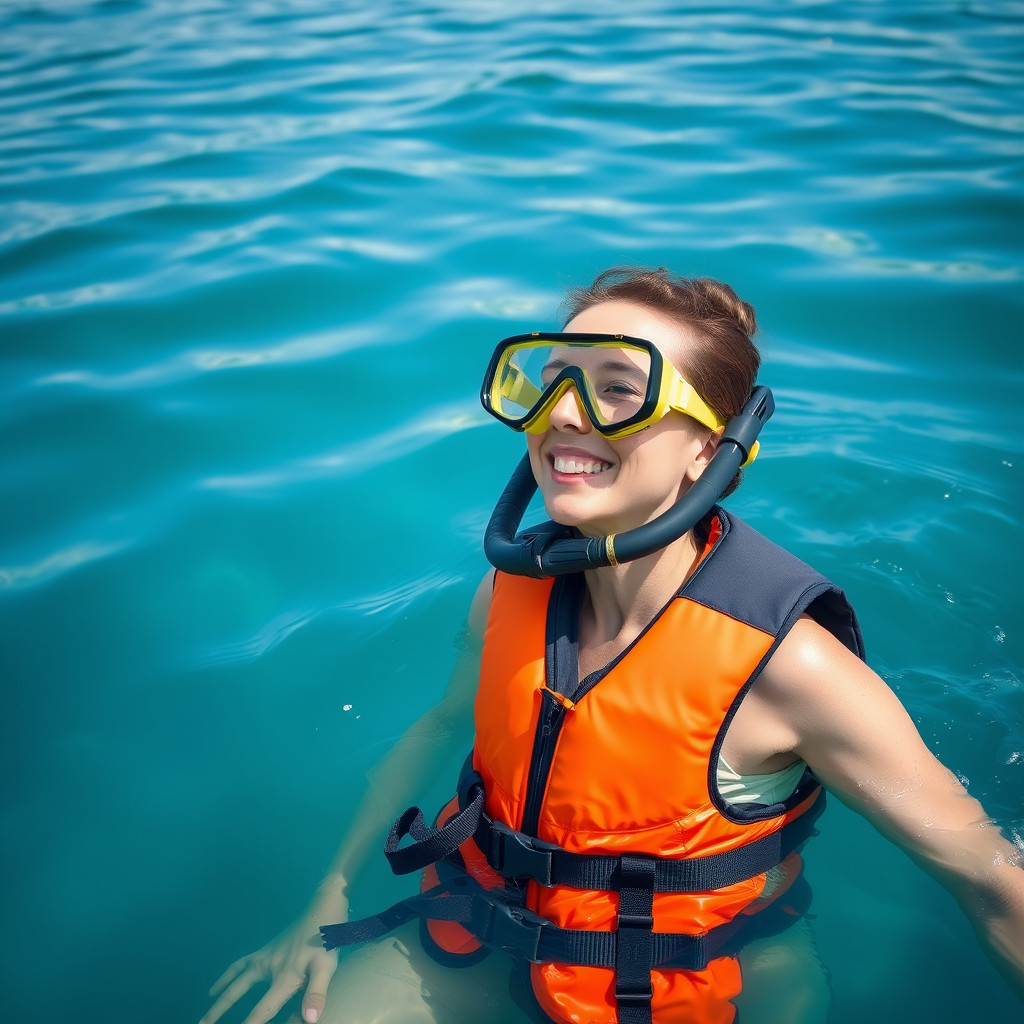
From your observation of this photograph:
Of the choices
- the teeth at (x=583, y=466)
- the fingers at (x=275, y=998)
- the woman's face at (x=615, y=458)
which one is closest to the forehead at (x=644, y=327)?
the woman's face at (x=615, y=458)

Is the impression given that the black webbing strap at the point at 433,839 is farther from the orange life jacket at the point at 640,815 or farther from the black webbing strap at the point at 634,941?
the black webbing strap at the point at 634,941

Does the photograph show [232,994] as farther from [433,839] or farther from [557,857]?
[557,857]

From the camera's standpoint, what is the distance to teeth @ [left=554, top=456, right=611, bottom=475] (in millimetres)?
2389

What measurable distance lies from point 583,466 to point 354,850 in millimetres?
1374

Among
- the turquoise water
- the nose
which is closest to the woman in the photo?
the nose

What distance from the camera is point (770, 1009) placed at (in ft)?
8.11

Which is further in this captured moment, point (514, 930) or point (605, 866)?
point (514, 930)

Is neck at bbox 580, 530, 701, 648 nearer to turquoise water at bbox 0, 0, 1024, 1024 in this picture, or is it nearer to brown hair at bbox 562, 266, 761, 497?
brown hair at bbox 562, 266, 761, 497

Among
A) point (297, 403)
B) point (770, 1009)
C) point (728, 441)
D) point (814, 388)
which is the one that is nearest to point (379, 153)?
point (297, 403)

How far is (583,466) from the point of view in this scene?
2395mm

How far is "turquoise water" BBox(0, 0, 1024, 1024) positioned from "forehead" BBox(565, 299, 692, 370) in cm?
175

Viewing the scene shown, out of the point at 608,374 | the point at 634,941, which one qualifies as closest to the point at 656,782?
the point at 634,941

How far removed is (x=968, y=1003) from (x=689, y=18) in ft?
34.4

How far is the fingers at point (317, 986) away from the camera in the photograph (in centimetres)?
252
